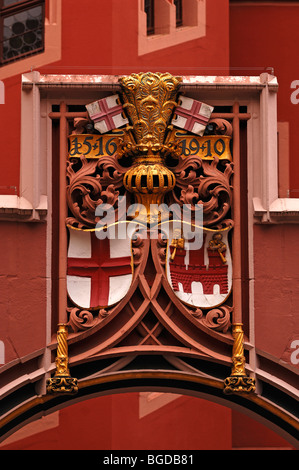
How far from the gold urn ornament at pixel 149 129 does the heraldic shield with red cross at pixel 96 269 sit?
0.35m

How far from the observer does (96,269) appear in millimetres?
11648

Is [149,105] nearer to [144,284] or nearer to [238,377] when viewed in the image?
[144,284]

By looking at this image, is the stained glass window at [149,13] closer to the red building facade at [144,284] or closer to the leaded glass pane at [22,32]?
the leaded glass pane at [22,32]

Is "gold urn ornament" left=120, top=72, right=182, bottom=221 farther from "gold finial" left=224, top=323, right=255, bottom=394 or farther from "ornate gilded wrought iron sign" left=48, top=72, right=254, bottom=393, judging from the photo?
"gold finial" left=224, top=323, right=255, bottom=394

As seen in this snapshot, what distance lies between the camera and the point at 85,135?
11.7 m

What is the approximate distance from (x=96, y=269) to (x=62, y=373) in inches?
34.0

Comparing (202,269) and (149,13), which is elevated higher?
(149,13)

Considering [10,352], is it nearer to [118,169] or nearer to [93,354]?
[93,354]

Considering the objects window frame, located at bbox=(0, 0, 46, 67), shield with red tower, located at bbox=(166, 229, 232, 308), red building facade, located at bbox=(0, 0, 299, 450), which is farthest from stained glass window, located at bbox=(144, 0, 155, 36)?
shield with red tower, located at bbox=(166, 229, 232, 308)

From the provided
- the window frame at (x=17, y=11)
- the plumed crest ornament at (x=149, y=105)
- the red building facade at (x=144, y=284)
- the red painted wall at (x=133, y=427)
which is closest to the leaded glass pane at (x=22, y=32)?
the window frame at (x=17, y=11)

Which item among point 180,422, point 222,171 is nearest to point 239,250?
point 222,171

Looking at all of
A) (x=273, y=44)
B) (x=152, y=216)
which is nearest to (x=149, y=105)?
(x=152, y=216)

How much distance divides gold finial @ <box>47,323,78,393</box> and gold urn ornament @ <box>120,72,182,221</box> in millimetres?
1120

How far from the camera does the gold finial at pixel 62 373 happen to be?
11.4m
